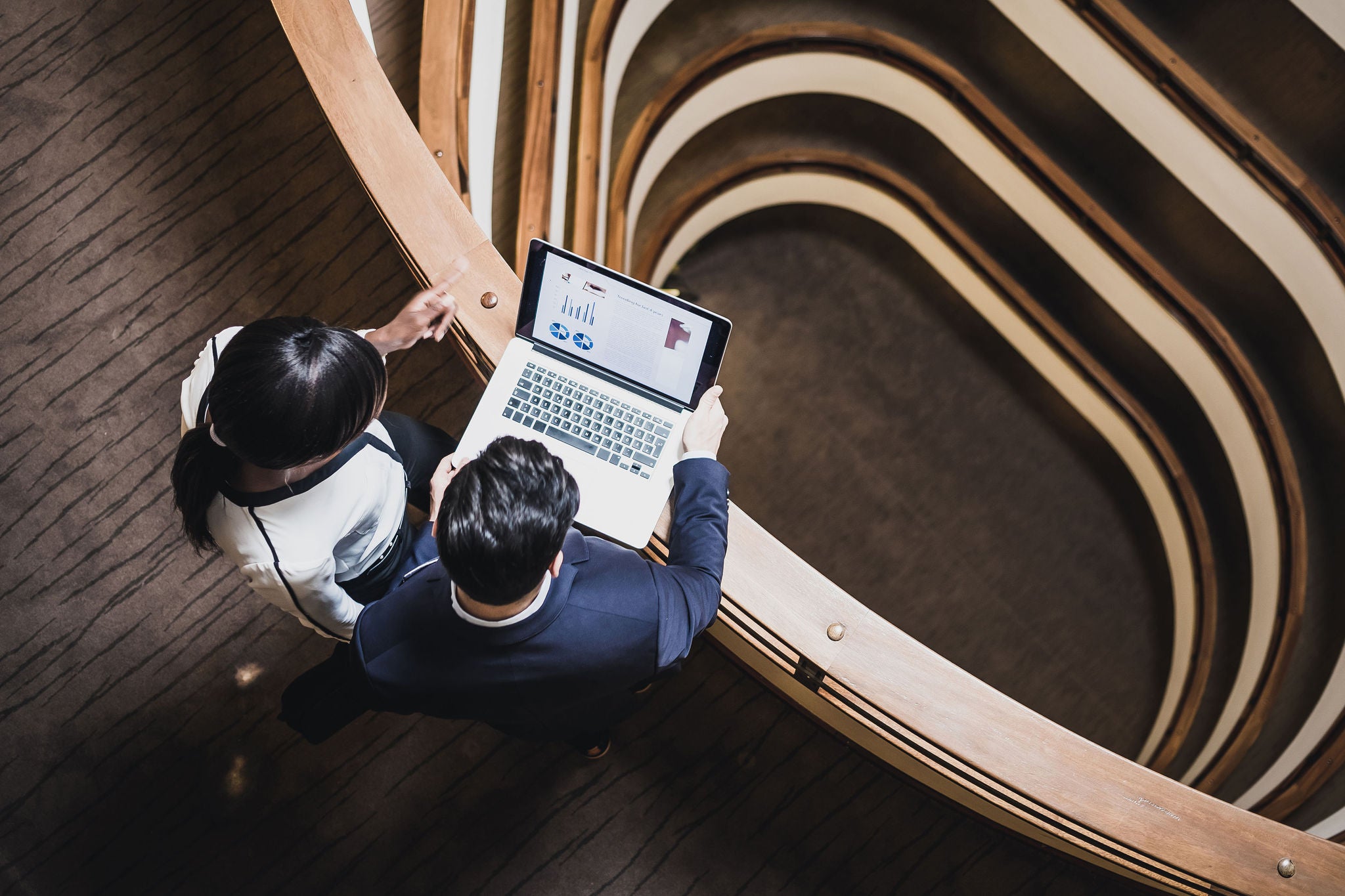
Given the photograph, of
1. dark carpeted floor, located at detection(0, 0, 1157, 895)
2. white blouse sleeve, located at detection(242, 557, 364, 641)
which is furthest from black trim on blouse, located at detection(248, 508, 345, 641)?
dark carpeted floor, located at detection(0, 0, 1157, 895)

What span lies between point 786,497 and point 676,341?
12.7 ft

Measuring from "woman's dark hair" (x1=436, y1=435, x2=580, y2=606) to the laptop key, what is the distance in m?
0.54

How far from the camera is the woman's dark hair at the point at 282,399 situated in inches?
50.5

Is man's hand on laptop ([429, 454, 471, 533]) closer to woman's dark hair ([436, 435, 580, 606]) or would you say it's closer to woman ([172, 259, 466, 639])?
woman ([172, 259, 466, 639])

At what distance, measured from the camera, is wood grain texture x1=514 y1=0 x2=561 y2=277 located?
2799mm

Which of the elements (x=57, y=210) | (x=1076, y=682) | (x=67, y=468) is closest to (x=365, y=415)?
(x=67, y=468)

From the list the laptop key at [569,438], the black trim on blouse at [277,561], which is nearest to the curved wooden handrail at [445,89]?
the laptop key at [569,438]

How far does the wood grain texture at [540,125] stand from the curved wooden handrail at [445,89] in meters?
0.33

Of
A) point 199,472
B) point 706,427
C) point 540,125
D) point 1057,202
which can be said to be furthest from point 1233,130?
point 199,472

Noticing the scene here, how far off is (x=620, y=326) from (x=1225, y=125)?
153 inches

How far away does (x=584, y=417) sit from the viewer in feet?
6.38

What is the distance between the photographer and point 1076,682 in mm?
5402

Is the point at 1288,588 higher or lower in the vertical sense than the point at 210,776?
higher

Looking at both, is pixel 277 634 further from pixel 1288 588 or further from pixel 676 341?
pixel 1288 588
